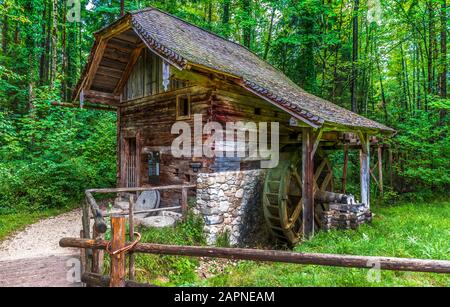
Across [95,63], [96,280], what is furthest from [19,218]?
[96,280]

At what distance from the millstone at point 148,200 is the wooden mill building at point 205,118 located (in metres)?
0.36

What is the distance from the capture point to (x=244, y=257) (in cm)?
262

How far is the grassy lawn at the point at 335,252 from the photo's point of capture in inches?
162

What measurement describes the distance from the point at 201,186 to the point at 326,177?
4.92 meters

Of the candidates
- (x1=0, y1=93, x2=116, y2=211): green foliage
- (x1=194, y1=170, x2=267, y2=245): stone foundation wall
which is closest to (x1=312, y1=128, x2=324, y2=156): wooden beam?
(x1=194, y1=170, x2=267, y2=245): stone foundation wall

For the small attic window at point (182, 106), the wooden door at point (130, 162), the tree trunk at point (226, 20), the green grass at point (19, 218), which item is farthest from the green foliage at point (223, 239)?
the tree trunk at point (226, 20)

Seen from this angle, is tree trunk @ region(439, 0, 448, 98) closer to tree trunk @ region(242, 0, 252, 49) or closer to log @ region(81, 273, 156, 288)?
tree trunk @ region(242, 0, 252, 49)

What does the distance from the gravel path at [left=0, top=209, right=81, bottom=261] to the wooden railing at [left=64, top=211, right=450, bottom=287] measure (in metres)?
3.65

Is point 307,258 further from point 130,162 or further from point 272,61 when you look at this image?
point 272,61

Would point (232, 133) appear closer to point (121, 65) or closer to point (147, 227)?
point (147, 227)

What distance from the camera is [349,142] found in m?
9.19

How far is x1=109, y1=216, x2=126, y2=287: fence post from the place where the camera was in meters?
2.74
